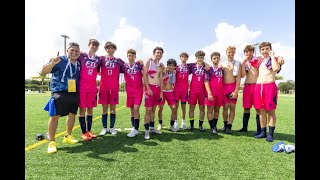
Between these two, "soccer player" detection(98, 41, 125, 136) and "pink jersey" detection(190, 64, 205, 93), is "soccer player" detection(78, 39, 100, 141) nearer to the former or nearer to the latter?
"soccer player" detection(98, 41, 125, 136)

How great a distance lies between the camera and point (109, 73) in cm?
594

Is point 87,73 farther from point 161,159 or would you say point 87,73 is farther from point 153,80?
point 161,159

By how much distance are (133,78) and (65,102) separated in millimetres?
1775

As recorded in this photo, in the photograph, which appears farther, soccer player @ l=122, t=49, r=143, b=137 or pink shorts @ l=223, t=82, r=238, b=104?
pink shorts @ l=223, t=82, r=238, b=104

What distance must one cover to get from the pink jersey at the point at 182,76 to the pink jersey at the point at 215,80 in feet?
2.06

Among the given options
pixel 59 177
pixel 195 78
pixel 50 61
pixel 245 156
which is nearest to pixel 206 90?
pixel 195 78

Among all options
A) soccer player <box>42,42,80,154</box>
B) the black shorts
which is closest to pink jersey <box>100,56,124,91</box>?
soccer player <box>42,42,80,154</box>

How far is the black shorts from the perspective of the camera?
459cm

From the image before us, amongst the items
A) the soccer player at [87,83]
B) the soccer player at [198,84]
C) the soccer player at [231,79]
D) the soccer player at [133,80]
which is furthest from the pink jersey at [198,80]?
the soccer player at [87,83]

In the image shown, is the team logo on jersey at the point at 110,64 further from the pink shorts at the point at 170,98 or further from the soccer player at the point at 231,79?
the soccer player at the point at 231,79

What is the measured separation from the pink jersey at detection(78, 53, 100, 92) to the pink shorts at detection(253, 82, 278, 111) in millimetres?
3791

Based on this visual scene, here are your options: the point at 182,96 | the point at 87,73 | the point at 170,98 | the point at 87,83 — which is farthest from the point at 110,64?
the point at 182,96
